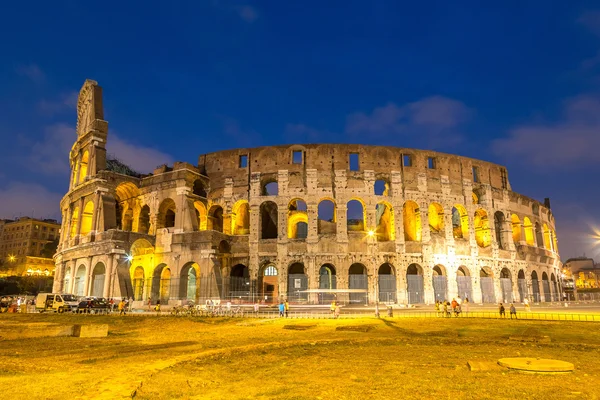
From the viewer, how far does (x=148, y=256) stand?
116 ft

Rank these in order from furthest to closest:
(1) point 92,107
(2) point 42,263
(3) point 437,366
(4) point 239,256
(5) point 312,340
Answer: (2) point 42,263 < (1) point 92,107 < (4) point 239,256 < (5) point 312,340 < (3) point 437,366

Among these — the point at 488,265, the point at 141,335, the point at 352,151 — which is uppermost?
the point at 352,151

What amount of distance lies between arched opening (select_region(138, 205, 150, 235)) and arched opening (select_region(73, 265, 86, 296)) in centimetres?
574

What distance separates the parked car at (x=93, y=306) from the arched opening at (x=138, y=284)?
7.31 m

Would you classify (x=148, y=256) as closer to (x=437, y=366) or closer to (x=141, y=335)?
(x=141, y=335)

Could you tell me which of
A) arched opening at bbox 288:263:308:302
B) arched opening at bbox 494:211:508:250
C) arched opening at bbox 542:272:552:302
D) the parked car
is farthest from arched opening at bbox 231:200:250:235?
arched opening at bbox 542:272:552:302

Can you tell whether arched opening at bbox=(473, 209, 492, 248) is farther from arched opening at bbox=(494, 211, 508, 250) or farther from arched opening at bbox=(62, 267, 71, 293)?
arched opening at bbox=(62, 267, 71, 293)

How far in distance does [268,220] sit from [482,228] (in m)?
19.8

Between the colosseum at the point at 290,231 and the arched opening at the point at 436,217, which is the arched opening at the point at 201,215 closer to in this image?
the colosseum at the point at 290,231

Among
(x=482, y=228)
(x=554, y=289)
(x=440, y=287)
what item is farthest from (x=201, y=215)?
(x=554, y=289)

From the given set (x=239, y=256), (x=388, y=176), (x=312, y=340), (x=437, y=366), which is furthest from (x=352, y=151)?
(x=437, y=366)

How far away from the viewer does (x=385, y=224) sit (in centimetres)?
3756

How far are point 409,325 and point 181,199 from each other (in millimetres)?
22388

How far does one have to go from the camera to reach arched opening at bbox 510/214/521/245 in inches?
1617
